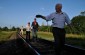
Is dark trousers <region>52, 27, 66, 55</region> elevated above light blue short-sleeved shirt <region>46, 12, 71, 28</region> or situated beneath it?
situated beneath

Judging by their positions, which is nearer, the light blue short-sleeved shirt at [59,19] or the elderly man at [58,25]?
the elderly man at [58,25]

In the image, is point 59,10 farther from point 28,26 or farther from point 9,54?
point 28,26

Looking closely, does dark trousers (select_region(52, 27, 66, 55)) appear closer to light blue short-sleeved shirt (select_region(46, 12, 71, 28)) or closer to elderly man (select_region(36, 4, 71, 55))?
elderly man (select_region(36, 4, 71, 55))

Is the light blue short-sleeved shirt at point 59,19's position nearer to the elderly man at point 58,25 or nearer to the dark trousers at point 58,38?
the elderly man at point 58,25

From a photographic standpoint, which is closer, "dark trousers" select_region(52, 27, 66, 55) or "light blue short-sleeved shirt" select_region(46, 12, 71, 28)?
"dark trousers" select_region(52, 27, 66, 55)

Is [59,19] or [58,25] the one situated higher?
[59,19]

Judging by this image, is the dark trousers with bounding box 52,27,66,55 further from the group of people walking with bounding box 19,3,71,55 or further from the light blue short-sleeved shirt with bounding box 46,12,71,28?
the light blue short-sleeved shirt with bounding box 46,12,71,28

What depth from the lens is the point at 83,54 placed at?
9.06 metres

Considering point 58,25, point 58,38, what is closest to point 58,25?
point 58,25

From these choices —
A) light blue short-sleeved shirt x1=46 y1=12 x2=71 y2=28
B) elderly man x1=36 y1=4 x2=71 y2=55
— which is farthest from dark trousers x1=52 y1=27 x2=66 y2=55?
light blue short-sleeved shirt x1=46 y1=12 x2=71 y2=28

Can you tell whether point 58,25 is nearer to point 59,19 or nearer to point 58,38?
point 59,19

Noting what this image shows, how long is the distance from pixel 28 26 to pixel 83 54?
1238cm

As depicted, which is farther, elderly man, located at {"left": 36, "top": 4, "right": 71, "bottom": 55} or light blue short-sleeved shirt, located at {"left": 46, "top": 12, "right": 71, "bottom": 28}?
light blue short-sleeved shirt, located at {"left": 46, "top": 12, "right": 71, "bottom": 28}

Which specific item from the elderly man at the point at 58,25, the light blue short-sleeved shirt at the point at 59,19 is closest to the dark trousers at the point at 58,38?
the elderly man at the point at 58,25
